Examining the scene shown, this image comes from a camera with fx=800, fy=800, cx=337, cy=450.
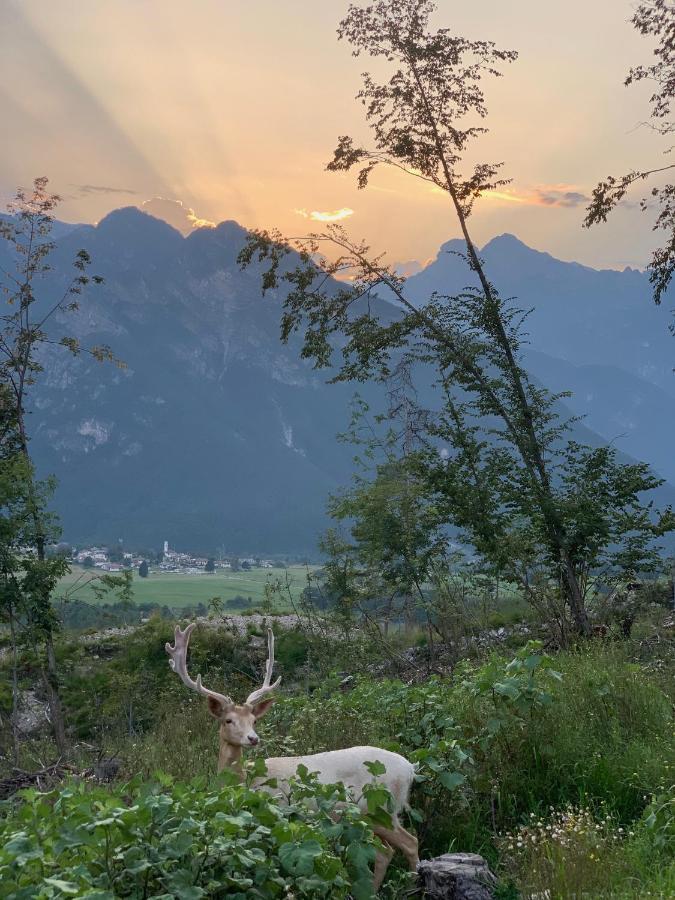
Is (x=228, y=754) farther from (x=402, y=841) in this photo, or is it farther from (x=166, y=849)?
(x=166, y=849)

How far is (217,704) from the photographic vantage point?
6035 millimetres

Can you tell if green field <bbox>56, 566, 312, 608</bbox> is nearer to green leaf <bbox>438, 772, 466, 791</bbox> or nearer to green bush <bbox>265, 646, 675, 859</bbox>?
green bush <bbox>265, 646, 675, 859</bbox>

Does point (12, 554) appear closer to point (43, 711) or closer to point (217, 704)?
point (43, 711)

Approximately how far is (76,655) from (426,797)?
42.5 feet

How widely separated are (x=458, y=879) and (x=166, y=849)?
2251 millimetres

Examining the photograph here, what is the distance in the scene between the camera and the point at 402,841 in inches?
208

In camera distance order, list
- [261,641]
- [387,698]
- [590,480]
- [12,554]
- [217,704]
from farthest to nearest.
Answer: [261,641], [590,480], [12,554], [387,698], [217,704]

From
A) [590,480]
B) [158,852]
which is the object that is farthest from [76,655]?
[158,852]

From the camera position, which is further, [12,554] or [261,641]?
[261,641]

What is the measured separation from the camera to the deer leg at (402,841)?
5.24m

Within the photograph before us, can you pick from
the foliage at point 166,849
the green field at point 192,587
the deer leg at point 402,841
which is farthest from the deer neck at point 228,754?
the green field at point 192,587

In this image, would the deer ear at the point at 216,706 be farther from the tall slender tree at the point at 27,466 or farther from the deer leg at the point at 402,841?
the tall slender tree at the point at 27,466

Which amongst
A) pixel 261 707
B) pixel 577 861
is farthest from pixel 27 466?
pixel 577 861

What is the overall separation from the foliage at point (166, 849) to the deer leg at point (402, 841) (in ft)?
4.91
